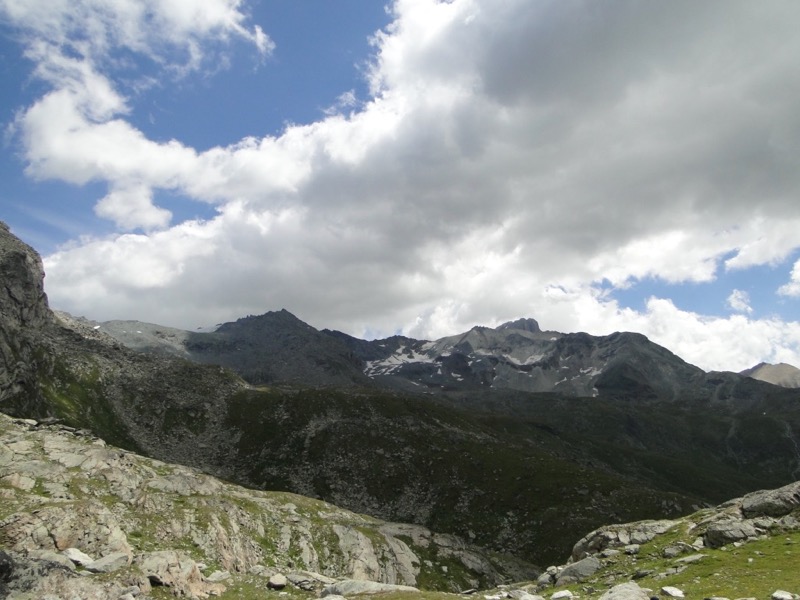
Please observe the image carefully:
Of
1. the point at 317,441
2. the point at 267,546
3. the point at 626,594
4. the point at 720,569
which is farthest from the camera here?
the point at 317,441

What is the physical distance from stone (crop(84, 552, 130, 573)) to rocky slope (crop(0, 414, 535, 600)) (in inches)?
3.1

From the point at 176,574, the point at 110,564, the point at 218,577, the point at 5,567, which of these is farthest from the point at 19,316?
the point at 176,574

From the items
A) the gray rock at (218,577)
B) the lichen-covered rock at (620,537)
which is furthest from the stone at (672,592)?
the gray rock at (218,577)

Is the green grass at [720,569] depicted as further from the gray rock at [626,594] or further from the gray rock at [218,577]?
the gray rock at [218,577]

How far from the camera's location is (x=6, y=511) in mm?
38562

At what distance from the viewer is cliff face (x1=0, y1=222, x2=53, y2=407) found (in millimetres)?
117719

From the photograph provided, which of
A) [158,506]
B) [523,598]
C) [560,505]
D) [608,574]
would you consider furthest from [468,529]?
[523,598]

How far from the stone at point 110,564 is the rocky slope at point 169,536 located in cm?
8

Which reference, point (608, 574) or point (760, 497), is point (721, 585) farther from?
point (760, 497)

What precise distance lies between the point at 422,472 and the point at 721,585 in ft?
358

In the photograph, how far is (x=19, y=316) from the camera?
6752 inches

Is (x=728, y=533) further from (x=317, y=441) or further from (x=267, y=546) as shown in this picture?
(x=317, y=441)

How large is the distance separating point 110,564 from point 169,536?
78.3ft

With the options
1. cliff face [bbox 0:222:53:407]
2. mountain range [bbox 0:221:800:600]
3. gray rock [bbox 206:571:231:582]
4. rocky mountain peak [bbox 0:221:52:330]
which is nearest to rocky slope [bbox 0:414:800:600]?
gray rock [bbox 206:571:231:582]
